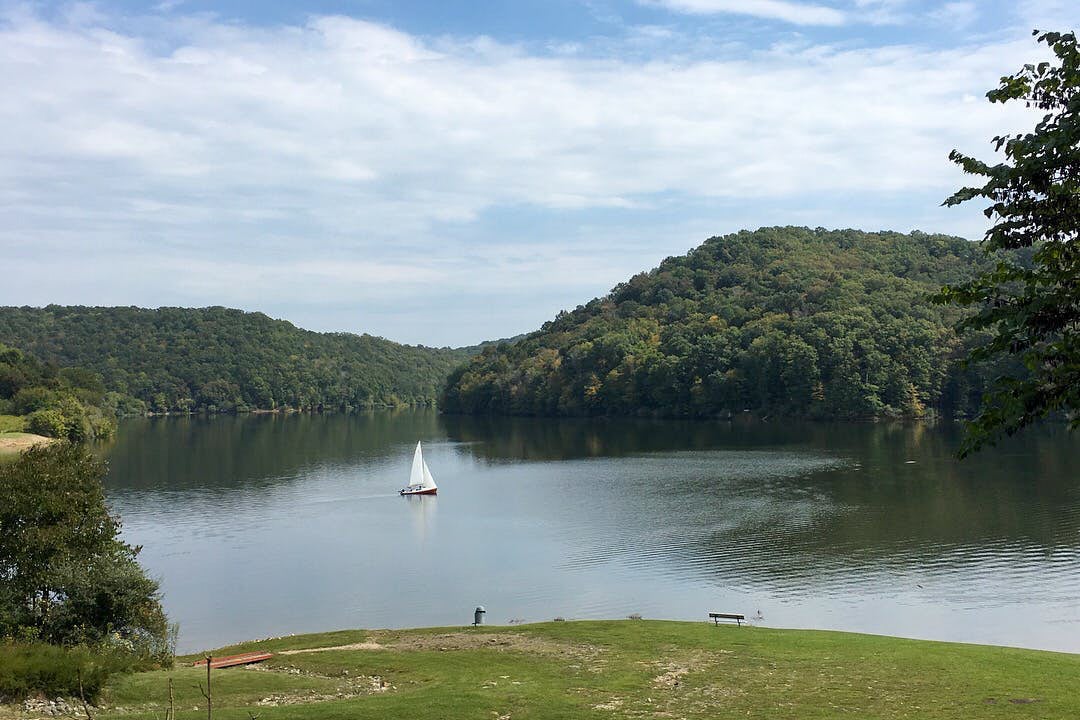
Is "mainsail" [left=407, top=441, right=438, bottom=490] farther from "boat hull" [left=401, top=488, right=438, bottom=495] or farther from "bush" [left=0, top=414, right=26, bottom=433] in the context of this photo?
"bush" [left=0, top=414, right=26, bottom=433]

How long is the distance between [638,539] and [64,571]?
2921cm

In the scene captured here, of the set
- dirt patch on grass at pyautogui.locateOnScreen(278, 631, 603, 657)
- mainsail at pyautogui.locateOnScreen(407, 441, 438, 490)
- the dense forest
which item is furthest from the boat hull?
the dense forest

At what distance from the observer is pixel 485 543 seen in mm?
49719

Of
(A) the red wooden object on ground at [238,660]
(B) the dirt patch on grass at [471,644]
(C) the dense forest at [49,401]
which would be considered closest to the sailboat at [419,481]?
(B) the dirt patch on grass at [471,644]

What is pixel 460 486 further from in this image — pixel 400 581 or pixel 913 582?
pixel 913 582

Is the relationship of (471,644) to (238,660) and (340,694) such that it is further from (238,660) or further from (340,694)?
(340,694)

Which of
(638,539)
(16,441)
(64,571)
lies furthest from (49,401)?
(64,571)

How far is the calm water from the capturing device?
33.8m

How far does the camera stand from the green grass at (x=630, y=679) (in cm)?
1645

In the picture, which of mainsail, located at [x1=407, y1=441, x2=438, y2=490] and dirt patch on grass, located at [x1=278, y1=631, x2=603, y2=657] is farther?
mainsail, located at [x1=407, y1=441, x2=438, y2=490]

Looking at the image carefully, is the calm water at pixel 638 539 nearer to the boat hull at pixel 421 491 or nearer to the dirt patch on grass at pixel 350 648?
the boat hull at pixel 421 491

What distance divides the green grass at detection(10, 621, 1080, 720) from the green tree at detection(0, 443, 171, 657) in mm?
1885

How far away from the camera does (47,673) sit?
16.2m

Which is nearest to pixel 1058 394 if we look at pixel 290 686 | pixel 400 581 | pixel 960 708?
pixel 960 708
